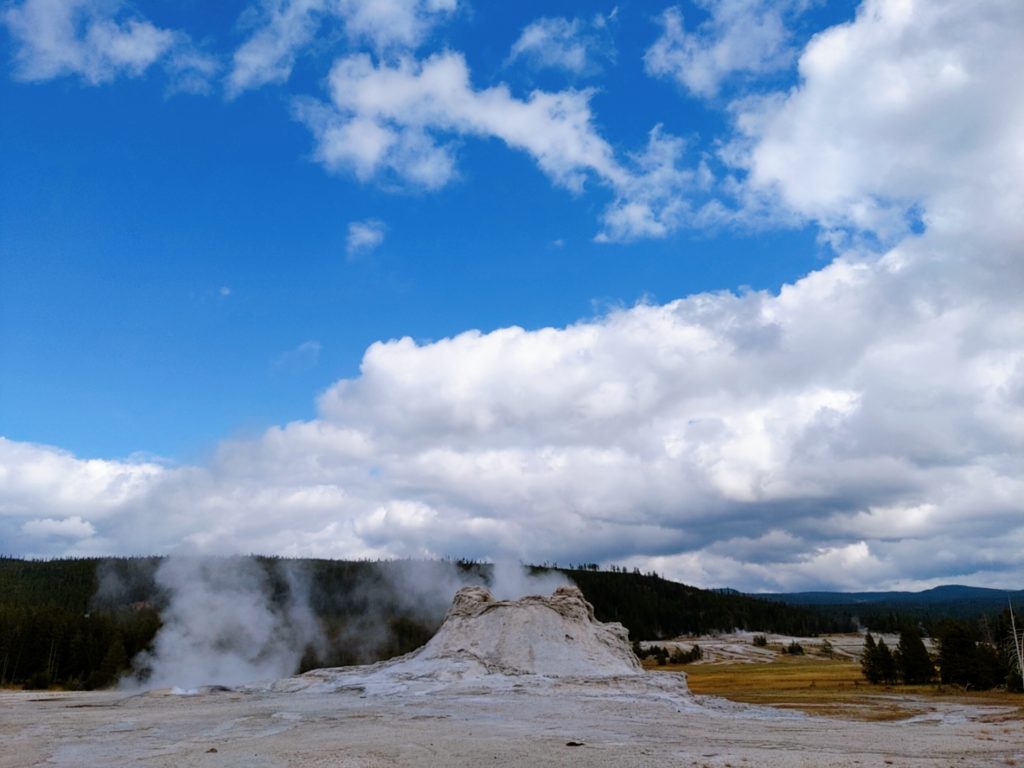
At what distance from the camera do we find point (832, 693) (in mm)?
48938

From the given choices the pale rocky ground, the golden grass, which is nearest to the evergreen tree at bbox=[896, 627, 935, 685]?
the golden grass

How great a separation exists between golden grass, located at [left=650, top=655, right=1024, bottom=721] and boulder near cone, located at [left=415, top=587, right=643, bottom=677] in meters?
8.00

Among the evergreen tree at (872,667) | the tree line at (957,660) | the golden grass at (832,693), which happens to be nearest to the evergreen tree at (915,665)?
the tree line at (957,660)

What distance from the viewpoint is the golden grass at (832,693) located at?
3647cm

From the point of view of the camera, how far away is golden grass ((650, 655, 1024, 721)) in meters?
36.5

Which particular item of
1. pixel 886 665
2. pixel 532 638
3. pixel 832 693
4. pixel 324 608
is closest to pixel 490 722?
pixel 532 638

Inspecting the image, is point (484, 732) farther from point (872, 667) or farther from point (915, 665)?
point (872, 667)

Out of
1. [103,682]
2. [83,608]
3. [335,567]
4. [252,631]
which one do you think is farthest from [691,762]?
[335,567]

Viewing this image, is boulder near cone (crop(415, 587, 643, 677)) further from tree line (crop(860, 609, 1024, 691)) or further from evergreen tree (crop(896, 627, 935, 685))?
evergreen tree (crop(896, 627, 935, 685))

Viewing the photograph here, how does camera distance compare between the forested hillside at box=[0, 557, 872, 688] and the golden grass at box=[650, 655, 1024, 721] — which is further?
the forested hillside at box=[0, 557, 872, 688]

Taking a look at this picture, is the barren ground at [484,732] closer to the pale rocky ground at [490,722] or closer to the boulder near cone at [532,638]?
the pale rocky ground at [490,722]

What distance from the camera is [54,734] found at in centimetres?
2628

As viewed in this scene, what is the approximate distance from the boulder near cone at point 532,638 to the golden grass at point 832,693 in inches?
315

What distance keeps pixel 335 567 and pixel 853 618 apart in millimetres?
123334
